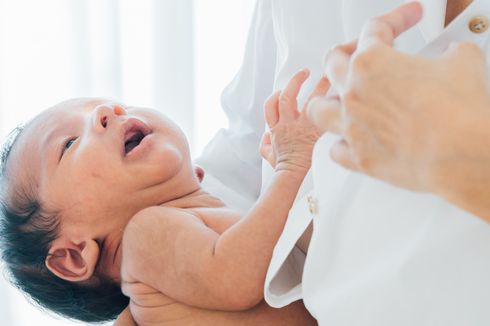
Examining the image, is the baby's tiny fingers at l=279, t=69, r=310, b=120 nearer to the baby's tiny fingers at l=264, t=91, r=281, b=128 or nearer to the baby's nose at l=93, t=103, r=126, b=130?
the baby's tiny fingers at l=264, t=91, r=281, b=128

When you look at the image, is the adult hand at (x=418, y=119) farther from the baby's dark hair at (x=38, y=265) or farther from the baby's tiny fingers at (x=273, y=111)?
the baby's dark hair at (x=38, y=265)

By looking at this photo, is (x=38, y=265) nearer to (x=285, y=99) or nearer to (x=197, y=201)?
(x=197, y=201)

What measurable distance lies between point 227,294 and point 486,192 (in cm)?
37

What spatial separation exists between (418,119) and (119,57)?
1.39 m

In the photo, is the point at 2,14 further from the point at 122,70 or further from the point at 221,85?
the point at 221,85

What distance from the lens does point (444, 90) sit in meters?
0.44

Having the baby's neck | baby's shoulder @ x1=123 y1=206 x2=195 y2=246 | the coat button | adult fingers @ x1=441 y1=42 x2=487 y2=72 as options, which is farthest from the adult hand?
the baby's neck

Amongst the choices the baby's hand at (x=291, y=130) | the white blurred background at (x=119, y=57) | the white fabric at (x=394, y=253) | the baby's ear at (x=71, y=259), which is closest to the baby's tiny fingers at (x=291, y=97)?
Result: the baby's hand at (x=291, y=130)

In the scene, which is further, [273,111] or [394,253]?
[273,111]

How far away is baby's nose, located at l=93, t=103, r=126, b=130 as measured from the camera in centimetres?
92

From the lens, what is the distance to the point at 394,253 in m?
0.56

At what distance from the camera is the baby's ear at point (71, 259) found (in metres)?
0.90

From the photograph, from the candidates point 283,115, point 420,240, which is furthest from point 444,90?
point 283,115

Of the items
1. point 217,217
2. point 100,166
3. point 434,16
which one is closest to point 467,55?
point 434,16
